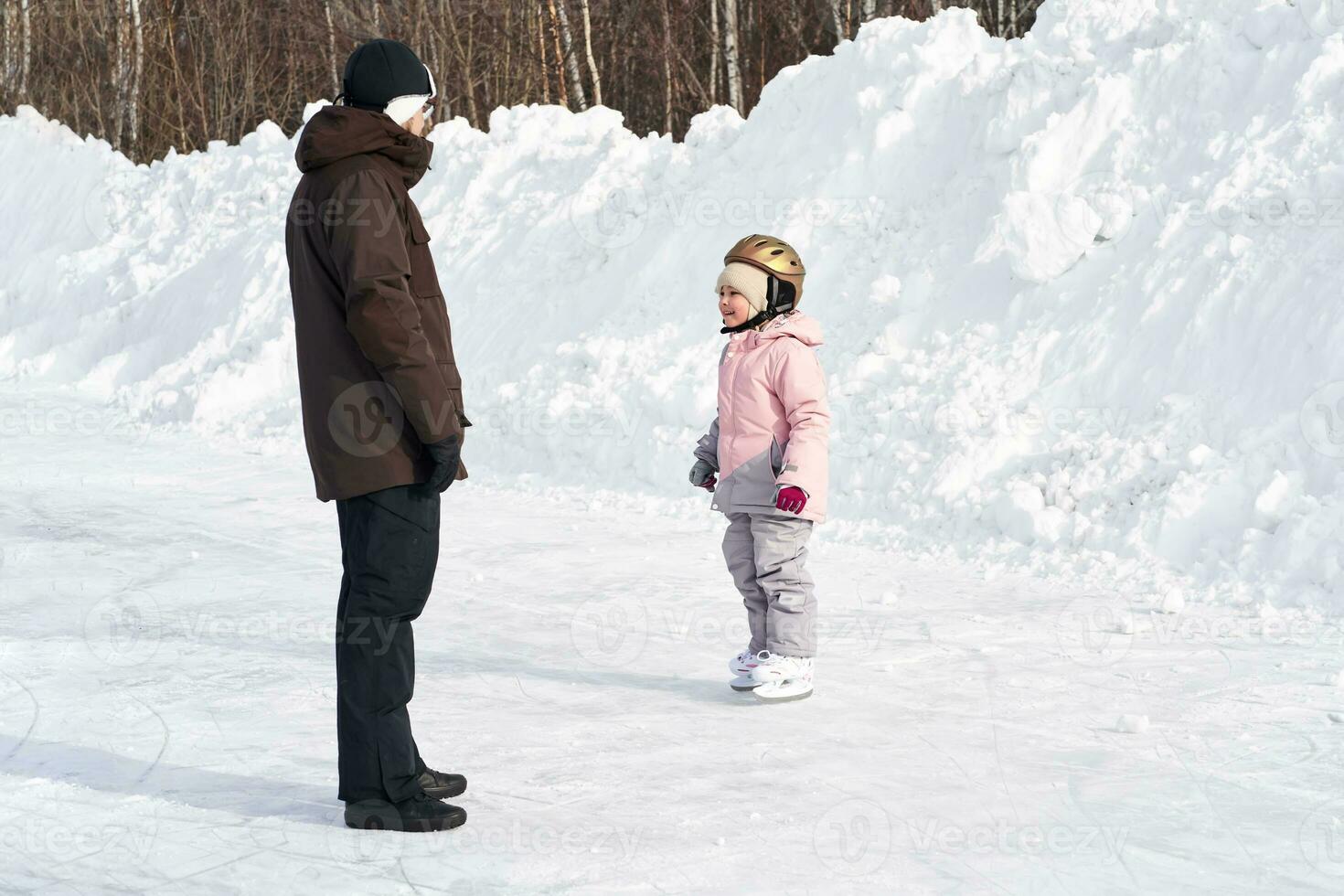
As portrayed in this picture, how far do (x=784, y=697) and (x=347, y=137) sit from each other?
2.34 metres

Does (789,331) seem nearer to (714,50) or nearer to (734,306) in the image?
(734,306)

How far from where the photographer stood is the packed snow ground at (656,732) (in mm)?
3414

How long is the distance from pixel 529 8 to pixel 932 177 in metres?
10.2

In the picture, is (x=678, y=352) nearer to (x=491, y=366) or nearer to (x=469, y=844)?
(x=491, y=366)

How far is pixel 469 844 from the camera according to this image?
139 inches

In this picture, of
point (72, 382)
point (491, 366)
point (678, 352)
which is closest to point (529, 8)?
point (72, 382)

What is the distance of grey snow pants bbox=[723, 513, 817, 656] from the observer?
4699 mm
